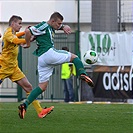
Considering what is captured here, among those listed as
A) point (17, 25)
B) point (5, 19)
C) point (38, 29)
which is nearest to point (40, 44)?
point (38, 29)

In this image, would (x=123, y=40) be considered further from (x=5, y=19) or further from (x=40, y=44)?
(x=40, y=44)

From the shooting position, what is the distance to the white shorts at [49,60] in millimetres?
12367

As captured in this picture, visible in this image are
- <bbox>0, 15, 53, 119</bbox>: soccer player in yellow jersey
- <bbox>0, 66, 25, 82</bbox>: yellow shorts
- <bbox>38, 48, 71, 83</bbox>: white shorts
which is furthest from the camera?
<bbox>0, 66, 25, 82</bbox>: yellow shorts

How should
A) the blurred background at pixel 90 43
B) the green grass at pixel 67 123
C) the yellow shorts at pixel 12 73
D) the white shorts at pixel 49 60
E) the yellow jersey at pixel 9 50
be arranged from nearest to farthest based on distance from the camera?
1. the green grass at pixel 67 123
2. the white shorts at pixel 49 60
3. the yellow jersey at pixel 9 50
4. the yellow shorts at pixel 12 73
5. the blurred background at pixel 90 43

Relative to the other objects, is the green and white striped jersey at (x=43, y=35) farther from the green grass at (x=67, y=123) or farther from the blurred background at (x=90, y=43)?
the blurred background at (x=90, y=43)

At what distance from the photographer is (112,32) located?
24906 mm

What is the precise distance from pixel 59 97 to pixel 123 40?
353 cm

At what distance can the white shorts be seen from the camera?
12.4 m

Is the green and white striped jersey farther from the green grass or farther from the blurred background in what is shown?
the blurred background

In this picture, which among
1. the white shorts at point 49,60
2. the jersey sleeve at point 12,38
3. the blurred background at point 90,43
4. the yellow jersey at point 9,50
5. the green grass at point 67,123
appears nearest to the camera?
the green grass at point 67,123

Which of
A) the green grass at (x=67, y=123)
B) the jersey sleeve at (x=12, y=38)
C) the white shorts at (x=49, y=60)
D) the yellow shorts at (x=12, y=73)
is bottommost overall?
the green grass at (x=67, y=123)

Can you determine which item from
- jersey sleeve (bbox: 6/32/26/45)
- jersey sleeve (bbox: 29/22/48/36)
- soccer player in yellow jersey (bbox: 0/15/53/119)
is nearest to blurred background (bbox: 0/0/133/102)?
soccer player in yellow jersey (bbox: 0/15/53/119)

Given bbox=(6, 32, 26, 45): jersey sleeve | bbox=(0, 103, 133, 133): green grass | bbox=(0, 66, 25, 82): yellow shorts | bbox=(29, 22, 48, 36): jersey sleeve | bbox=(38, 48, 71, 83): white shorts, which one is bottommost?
bbox=(0, 103, 133, 133): green grass

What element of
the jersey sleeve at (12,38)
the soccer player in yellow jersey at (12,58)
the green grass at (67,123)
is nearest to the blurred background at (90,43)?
the green grass at (67,123)
